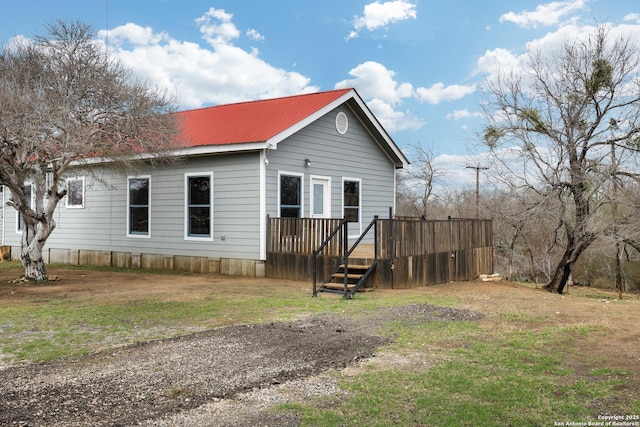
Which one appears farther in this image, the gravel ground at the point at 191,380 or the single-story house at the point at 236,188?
the single-story house at the point at 236,188

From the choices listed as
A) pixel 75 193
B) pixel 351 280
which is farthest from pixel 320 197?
pixel 75 193

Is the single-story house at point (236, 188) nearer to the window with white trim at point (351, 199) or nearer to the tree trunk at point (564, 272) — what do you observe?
the window with white trim at point (351, 199)

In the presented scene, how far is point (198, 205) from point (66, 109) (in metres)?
4.76

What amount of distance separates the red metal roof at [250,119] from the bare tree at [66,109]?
2.08 m

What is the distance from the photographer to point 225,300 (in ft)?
33.3

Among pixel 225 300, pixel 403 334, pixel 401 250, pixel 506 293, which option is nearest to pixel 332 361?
pixel 403 334

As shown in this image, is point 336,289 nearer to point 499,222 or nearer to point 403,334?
point 403,334

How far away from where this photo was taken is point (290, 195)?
14469 mm

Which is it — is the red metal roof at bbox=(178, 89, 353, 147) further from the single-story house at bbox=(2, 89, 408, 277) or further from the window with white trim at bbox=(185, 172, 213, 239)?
the window with white trim at bbox=(185, 172, 213, 239)

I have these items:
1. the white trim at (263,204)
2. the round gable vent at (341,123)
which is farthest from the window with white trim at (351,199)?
the white trim at (263,204)

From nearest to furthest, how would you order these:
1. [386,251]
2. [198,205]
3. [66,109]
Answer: [66,109] → [386,251] → [198,205]

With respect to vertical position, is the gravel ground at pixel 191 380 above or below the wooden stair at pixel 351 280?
below

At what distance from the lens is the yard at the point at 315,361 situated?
4309 mm

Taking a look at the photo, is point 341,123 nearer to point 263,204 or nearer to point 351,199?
point 351,199
